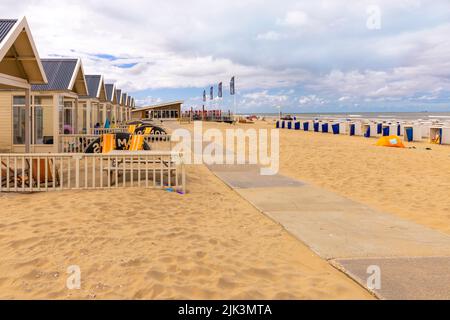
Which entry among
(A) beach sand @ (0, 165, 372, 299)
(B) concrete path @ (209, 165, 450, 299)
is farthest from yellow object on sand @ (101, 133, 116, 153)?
(B) concrete path @ (209, 165, 450, 299)

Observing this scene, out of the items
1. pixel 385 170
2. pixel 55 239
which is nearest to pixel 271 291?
pixel 55 239

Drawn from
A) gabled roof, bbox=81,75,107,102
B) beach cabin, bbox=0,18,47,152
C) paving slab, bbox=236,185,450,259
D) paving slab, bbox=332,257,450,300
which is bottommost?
paving slab, bbox=332,257,450,300

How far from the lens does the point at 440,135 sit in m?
23.2

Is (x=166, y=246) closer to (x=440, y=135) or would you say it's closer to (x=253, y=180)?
Result: (x=253, y=180)

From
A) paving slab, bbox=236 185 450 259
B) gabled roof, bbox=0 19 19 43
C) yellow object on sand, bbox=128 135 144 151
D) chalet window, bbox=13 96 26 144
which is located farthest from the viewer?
chalet window, bbox=13 96 26 144

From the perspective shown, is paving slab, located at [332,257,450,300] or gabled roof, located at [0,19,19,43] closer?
paving slab, located at [332,257,450,300]

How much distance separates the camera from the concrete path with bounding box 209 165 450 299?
12.1 feet

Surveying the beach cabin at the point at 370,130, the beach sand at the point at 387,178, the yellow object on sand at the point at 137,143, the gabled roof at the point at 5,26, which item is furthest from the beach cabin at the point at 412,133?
the gabled roof at the point at 5,26

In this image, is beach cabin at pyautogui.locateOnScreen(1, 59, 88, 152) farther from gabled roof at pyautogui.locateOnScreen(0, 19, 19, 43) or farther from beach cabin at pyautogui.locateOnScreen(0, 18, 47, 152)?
gabled roof at pyautogui.locateOnScreen(0, 19, 19, 43)

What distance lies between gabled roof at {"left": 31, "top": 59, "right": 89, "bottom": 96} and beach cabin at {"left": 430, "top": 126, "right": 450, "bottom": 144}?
19626 millimetres

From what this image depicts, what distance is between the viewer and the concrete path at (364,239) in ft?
12.1

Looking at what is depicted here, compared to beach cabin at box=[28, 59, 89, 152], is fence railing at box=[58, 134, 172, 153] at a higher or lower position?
lower
